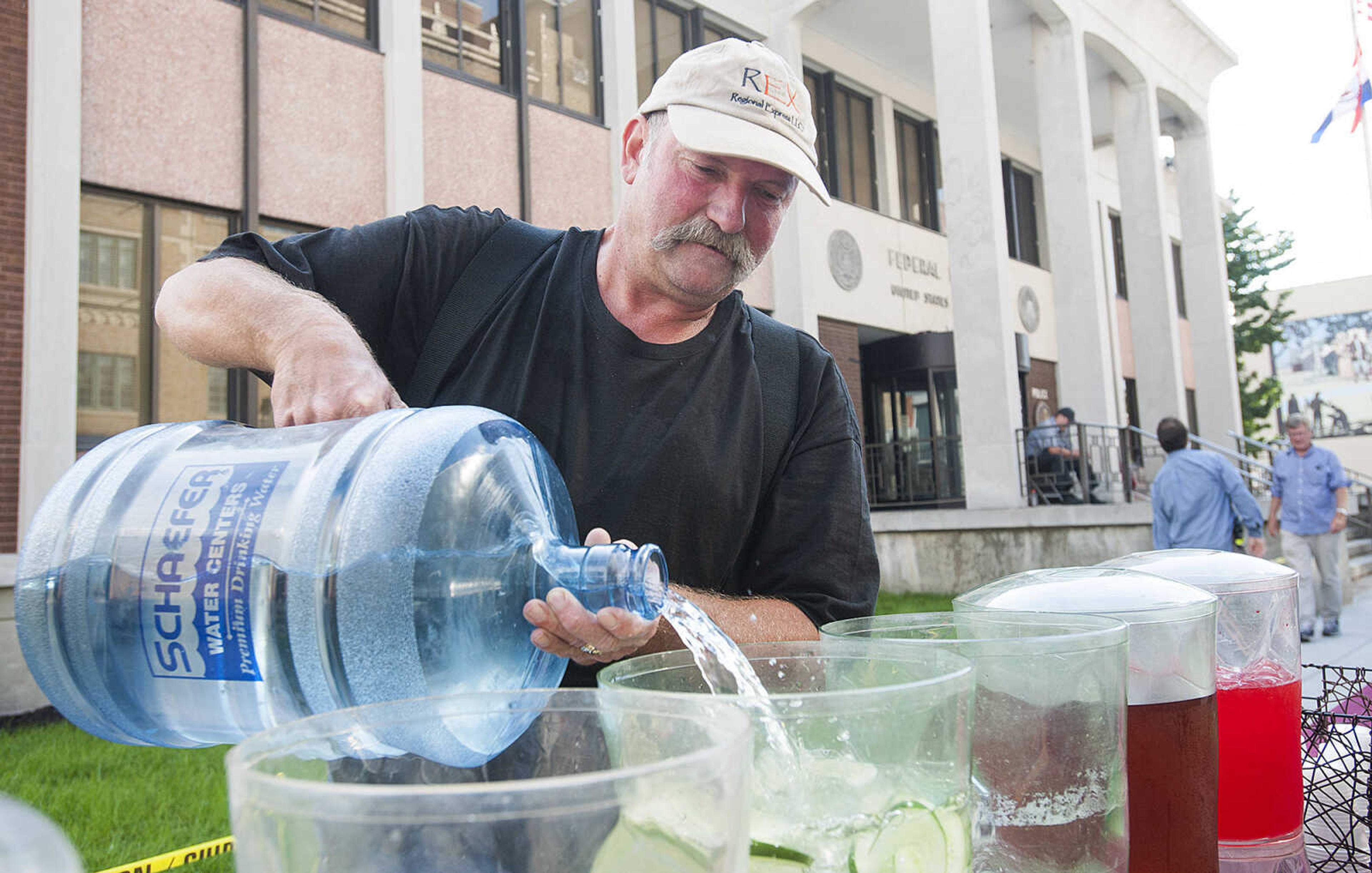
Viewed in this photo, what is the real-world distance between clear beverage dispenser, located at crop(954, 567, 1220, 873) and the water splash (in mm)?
295

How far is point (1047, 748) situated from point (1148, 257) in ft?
65.1

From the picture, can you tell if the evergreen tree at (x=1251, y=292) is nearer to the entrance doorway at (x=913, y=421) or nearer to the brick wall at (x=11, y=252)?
the entrance doorway at (x=913, y=421)

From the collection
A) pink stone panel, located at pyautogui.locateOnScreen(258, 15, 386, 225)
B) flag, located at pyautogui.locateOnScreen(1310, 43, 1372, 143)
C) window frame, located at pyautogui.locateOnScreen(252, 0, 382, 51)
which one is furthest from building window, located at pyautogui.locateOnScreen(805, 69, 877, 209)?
pink stone panel, located at pyautogui.locateOnScreen(258, 15, 386, 225)

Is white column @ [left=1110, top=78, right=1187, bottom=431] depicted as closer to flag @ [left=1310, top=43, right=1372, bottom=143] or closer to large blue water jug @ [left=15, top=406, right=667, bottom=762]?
flag @ [left=1310, top=43, right=1372, bottom=143]

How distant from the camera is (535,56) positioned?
12898mm

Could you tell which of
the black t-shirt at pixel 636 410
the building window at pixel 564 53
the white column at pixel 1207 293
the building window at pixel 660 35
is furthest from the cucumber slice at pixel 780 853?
the white column at pixel 1207 293

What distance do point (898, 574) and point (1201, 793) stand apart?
515 inches

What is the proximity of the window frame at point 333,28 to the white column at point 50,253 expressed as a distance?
2.01 m

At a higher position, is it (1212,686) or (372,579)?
(372,579)

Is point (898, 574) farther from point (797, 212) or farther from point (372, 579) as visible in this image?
point (372, 579)

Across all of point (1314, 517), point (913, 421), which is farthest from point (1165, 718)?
point (913, 421)

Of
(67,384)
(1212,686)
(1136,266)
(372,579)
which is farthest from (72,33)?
(1136,266)

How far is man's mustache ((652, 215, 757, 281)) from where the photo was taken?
6.72 feet

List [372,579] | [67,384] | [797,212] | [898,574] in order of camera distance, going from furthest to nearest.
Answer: [797,212] → [898,574] → [67,384] → [372,579]
